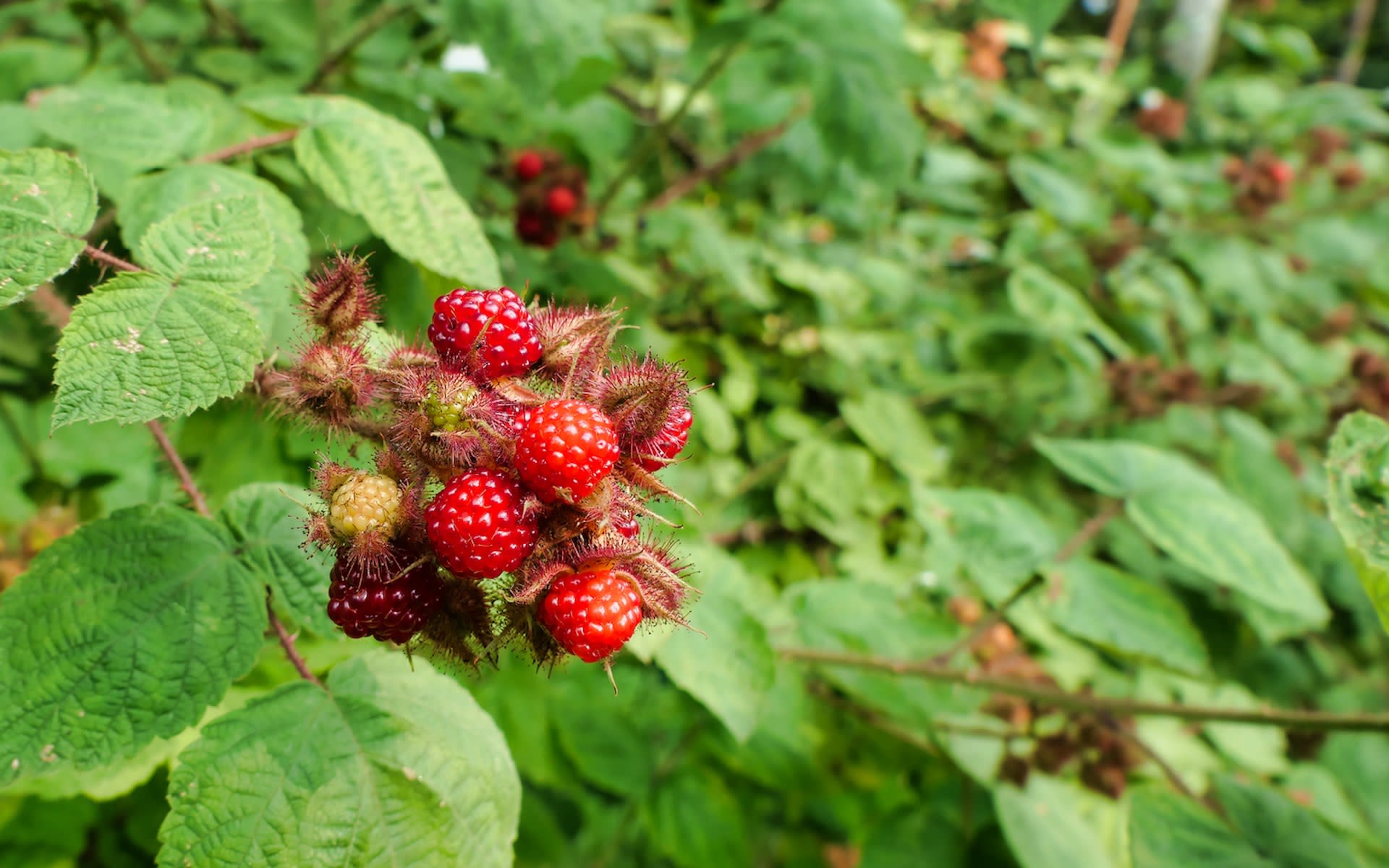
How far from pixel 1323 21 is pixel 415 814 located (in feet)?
25.5

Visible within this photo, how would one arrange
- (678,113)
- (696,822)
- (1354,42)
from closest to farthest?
(696,822) < (678,113) < (1354,42)

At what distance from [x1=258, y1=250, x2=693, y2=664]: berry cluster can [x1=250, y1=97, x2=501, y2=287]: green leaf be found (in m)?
0.20

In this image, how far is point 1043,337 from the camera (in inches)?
110

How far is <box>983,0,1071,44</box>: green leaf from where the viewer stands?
137cm

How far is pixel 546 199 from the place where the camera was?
76.7 inches

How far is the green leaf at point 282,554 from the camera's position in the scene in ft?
3.23

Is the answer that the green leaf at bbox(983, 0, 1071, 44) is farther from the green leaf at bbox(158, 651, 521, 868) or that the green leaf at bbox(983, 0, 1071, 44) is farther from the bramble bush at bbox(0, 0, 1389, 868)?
the green leaf at bbox(158, 651, 521, 868)

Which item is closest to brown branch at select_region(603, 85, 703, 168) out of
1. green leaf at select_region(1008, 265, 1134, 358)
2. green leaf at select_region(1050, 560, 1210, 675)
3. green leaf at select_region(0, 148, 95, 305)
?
green leaf at select_region(1008, 265, 1134, 358)

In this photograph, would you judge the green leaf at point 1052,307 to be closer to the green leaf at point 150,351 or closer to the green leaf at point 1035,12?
the green leaf at point 1035,12

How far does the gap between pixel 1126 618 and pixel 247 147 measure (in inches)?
70.2

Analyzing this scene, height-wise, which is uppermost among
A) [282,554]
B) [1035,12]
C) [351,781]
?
[1035,12]

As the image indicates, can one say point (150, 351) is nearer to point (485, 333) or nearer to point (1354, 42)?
point (485, 333)

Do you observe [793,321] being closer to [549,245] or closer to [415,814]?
[549,245]

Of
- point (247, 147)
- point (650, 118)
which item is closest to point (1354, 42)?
point (650, 118)
